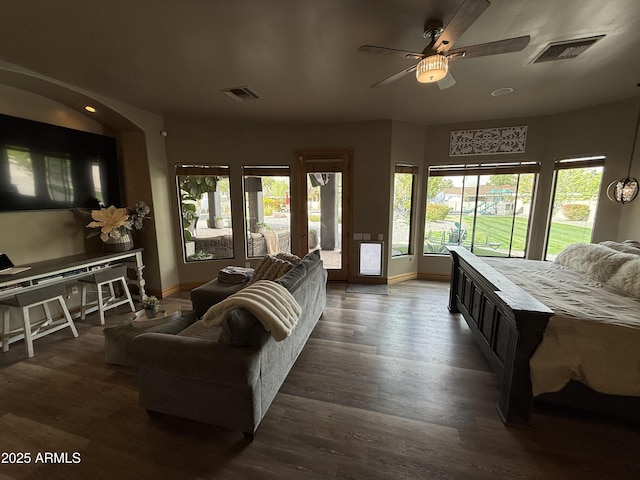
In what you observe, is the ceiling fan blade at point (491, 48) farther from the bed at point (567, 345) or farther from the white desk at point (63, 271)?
the white desk at point (63, 271)

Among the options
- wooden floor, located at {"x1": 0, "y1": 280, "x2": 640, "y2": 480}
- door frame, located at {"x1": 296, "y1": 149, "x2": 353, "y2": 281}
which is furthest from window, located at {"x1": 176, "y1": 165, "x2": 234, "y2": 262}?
wooden floor, located at {"x1": 0, "y1": 280, "x2": 640, "y2": 480}

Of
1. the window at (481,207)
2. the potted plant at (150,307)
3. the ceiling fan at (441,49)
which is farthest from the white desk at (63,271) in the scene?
the window at (481,207)

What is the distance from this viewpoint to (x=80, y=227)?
3.66 meters

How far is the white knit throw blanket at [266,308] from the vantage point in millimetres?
1690

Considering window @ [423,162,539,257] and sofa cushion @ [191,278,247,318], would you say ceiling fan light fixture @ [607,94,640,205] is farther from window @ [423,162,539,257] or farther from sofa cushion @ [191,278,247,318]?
sofa cushion @ [191,278,247,318]

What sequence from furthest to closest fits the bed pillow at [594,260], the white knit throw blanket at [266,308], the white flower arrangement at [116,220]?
the white flower arrangement at [116,220], the bed pillow at [594,260], the white knit throw blanket at [266,308]

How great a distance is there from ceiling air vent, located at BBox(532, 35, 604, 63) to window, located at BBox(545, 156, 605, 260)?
→ 7.76 ft

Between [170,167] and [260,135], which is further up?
[260,135]

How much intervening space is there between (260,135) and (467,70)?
125 inches

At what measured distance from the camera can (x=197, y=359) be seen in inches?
65.4

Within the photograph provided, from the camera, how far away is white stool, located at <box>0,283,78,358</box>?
2576 millimetres

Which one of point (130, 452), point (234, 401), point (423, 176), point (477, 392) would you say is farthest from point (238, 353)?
point (423, 176)

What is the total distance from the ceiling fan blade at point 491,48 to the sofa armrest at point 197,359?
2.54 meters

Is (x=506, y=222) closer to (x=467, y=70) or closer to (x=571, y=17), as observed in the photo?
(x=467, y=70)
